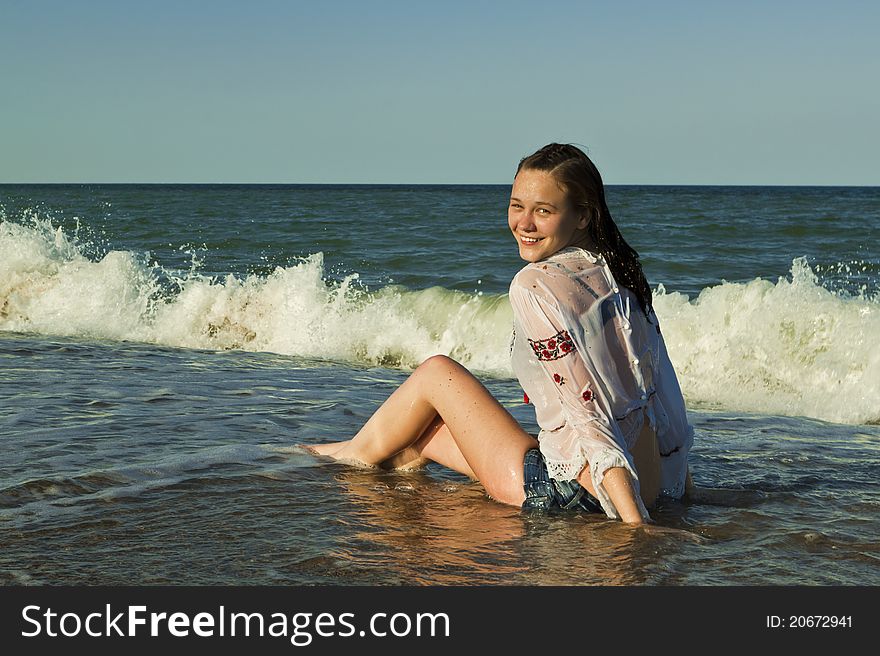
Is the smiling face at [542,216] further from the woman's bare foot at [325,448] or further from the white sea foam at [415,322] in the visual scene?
the white sea foam at [415,322]

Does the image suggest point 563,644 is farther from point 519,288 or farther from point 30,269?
point 30,269

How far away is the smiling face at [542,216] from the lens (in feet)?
11.5

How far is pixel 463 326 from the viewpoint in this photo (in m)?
11.1

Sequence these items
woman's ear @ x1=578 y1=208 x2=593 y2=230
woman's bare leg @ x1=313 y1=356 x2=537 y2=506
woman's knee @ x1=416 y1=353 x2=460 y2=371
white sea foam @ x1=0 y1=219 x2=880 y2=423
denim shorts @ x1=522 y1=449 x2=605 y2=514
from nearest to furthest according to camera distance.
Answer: woman's ear @ x1=578 y1=208 x2=593 y2=230
denim shorts @ x1=522 y1=449 x2=605 y2=514
woman's bare leg @ x1=313 y1=356 x2=537 y2=506
woman's knee @ x1=416 y1=353 x2=460 y2=371
white sea foam @ x1=0 y1=219 x2=880 y2=423

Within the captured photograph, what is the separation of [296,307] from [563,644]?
8.87 meters

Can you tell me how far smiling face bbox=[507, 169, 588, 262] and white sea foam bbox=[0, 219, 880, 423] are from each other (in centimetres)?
450

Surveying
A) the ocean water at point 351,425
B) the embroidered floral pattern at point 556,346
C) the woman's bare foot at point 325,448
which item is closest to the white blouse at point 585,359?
the embroidered floral pattern at point 556,346

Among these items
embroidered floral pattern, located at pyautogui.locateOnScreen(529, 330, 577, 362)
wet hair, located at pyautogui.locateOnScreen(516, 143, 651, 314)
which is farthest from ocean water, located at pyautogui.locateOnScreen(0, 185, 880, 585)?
wet hair, located at pyautogui.locateOnScreen(516, 143, 651, 314)

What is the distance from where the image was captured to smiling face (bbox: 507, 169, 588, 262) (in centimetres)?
351

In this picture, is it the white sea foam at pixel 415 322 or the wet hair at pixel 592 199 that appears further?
the white sea foam at pixel 415 322

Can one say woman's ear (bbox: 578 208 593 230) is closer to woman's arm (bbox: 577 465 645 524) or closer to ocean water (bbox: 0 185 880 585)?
woman's arm (bbox: 577 465 645 524)

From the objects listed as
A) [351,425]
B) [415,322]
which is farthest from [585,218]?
[415,322]

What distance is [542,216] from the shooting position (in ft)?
11.6

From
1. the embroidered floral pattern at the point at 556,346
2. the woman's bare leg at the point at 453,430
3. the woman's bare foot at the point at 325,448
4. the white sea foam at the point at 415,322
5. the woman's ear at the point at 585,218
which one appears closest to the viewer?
the embroidered floral pattern at the point at 556,346
